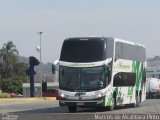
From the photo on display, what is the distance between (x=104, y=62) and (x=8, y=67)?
8364 centimetres

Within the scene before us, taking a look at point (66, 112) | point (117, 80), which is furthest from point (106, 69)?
point (66, 112)

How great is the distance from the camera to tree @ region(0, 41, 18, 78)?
112 metres

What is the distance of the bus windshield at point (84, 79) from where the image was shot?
3105 centimetres

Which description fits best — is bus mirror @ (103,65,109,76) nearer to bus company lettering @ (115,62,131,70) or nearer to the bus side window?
the bus side window

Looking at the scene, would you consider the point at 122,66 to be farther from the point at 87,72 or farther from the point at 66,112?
the point at 66,112

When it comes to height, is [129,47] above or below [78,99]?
Answer: above

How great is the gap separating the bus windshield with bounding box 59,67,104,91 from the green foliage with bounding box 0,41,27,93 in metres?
78.2

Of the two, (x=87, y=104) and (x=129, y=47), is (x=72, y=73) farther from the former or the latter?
(x=129, y=47)

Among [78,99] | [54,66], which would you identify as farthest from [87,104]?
[54,66]

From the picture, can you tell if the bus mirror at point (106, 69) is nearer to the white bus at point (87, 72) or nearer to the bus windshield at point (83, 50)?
the white bus at point (87, 72)

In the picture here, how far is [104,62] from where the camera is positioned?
3103 cm

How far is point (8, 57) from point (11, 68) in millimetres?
2756

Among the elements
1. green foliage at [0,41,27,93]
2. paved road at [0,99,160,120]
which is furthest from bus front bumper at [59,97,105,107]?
green foliage at [0,41,27,93]

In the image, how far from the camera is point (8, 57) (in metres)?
112
